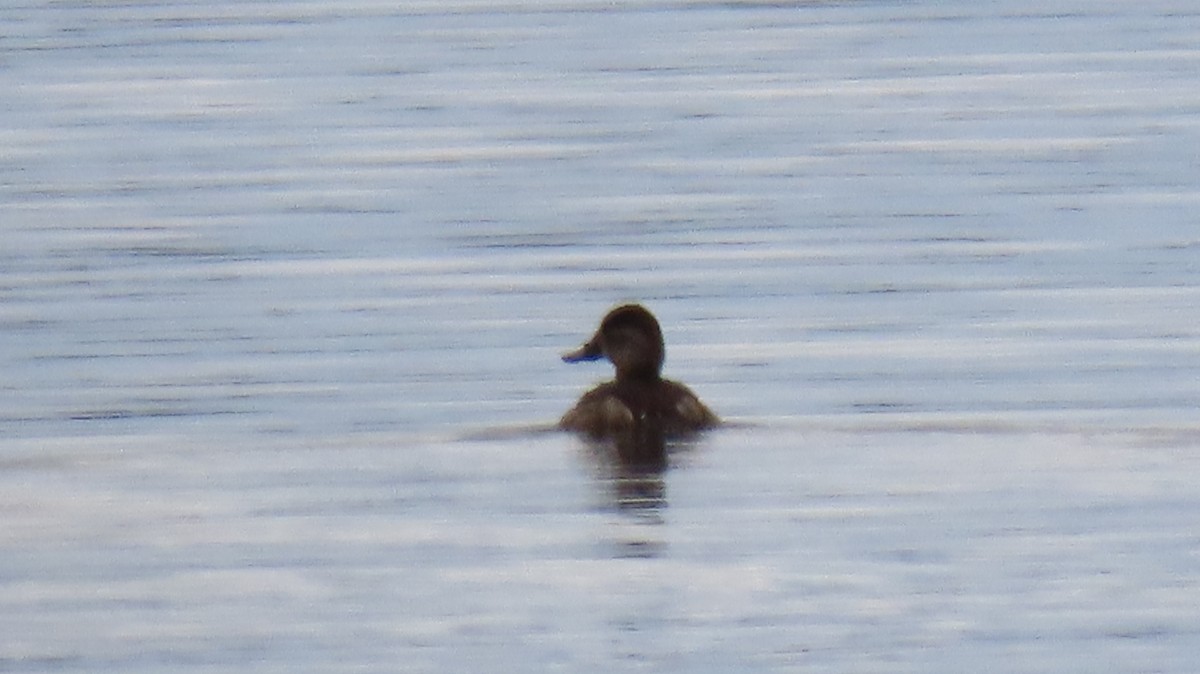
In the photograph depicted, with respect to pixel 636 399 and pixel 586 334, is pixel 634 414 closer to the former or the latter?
pixel 636 399

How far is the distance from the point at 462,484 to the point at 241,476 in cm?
81

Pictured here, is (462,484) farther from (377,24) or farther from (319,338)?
(377,24)

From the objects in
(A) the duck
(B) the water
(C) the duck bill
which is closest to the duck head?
(A) the duck

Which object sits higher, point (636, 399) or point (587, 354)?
point (587, 354)

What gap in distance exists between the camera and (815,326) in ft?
49.5

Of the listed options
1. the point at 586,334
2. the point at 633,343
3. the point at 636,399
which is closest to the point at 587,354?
the point at 633,343

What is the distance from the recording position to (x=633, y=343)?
12.4 m

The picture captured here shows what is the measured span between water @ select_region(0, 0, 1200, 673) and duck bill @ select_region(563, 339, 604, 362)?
9.7 inches

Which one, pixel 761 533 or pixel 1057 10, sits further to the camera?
pixel 1057 10

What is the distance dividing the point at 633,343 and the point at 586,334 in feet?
8.84

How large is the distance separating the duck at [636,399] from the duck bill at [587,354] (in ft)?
0.48

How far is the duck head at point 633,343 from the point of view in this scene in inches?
488

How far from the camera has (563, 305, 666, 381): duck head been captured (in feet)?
40.7

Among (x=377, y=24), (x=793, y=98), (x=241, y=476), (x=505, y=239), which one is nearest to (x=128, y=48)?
(x=377, y=24)
